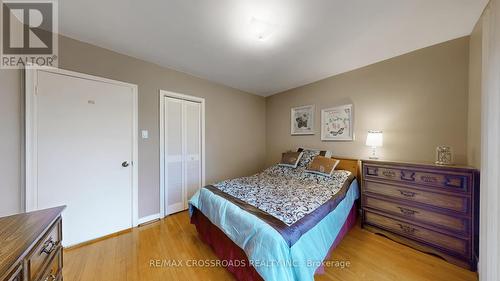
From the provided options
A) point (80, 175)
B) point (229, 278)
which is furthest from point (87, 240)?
point (229, 278)

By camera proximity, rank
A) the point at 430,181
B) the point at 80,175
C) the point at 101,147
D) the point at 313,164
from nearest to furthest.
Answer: the point at 430,181 → the point at 80,175 → the point at 101,147 → the point at 313,164

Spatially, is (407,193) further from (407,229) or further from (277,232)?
(277,232)

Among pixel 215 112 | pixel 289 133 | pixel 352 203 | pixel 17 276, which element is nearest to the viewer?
pixel 17 276

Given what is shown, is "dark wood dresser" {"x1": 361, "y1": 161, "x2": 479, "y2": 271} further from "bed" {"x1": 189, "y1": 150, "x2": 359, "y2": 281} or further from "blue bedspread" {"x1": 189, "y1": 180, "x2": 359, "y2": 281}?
"blue bedspread" {"x1": 189, "y1": 180, "x2": 359, "y2": 281}

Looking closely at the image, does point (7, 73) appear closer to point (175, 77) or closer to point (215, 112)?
point (175, 77)

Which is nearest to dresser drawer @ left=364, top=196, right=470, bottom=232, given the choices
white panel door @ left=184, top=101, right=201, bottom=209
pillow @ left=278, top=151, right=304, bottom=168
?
pillow @ left=278, top=151, right=304, bottom=168

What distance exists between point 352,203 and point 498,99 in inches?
64.2

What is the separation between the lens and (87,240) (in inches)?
79.7

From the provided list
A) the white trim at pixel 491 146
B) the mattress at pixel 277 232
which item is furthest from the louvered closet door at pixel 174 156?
the white trim at pixel 491 146

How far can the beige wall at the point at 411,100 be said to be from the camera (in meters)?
1.94

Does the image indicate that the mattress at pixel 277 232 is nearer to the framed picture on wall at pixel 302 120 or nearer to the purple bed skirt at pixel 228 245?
the purple bed skirt at pixel 228 245

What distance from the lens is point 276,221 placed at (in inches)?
52.5

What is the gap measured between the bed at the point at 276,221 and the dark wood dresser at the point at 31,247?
1.06 m

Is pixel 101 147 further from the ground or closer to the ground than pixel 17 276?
further from the ground
